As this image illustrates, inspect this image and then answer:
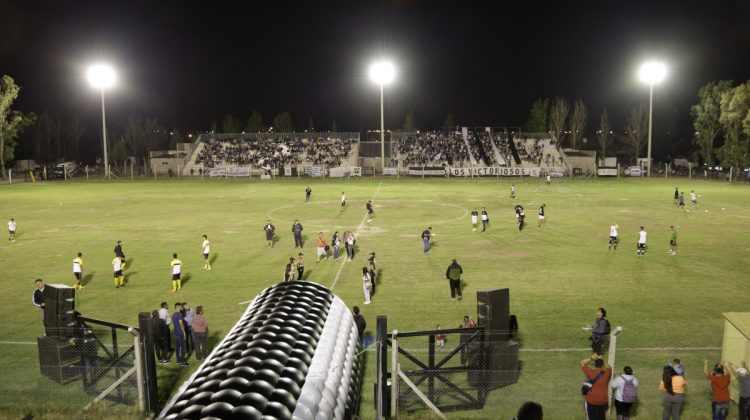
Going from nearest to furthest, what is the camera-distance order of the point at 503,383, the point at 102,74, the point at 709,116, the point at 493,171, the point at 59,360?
the point at 503,383 < the point at 59,360 < the point at 102,74 < the point at 493,171 < the point at 709,116

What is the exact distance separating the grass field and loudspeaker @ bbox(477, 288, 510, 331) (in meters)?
1.45

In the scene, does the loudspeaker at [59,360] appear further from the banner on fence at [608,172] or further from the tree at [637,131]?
the tree at [637,131]

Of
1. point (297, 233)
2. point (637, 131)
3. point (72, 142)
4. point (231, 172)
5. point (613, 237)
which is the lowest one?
point (613, 237)

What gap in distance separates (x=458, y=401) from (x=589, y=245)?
19.3 metres

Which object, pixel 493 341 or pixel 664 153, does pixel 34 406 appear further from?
pixel 664 153

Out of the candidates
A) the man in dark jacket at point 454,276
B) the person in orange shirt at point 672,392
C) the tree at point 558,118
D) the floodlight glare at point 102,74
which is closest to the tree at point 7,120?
the floodlight glare at point 102,74

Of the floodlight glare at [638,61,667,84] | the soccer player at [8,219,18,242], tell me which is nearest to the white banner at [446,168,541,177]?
the floodlight glare at [638,61,667,84]

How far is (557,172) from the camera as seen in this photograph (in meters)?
77.4

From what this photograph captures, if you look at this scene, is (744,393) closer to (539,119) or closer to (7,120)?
(7,120)

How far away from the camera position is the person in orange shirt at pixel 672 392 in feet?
32.4

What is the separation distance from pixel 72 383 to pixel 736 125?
80.1m

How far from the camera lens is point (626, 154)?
10775 cm

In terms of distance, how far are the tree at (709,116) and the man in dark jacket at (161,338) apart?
8209cm

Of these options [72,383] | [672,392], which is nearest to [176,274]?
[72,383]
